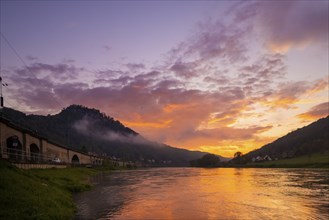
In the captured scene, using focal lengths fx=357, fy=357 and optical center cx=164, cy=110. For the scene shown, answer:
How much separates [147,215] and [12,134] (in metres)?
39.9

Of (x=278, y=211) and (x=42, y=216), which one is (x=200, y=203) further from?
(x=42, y=216)

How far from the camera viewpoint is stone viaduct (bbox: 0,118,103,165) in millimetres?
52287

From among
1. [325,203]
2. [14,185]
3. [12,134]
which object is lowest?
[325,203]

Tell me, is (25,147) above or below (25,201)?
above

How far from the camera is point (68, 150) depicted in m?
118

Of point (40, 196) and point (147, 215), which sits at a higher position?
point (40, 196)

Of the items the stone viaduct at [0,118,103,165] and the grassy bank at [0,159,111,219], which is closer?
the grassy bank at [0,159,111,219]

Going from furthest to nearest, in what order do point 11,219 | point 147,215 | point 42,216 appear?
point 147,215
point 42,216
point 11,219

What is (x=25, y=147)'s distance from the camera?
6531 centimetres

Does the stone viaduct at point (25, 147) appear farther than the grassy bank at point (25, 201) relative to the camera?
Yes

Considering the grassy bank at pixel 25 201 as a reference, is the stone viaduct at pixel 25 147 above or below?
above

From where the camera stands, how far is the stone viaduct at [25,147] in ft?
172

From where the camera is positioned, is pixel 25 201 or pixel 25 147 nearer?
pixel 25 201

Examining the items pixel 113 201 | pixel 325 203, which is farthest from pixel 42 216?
pixel 325 203
